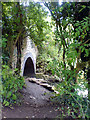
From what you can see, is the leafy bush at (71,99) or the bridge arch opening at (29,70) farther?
the bridge arch opening at (29,70)

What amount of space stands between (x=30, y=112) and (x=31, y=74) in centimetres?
517

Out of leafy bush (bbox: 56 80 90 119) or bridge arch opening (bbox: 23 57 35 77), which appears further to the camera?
bridge arch opening (bbox: 23 57 35 77)

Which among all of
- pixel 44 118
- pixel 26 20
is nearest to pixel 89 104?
pixel 44 118

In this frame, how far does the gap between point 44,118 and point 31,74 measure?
5.49 m

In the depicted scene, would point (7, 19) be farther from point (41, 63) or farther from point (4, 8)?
point (41, 63)

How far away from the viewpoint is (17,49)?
4441 millimetres

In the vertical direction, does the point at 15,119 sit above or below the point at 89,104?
below

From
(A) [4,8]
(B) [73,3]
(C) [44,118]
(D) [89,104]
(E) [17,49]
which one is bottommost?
(C) [44,118]

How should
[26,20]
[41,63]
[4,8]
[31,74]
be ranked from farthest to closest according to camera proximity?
[41,63]
[31,74]
[26,20]
[4,8]

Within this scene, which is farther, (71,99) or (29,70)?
→ (29,70)

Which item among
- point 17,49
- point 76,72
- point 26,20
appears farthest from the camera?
point 17,49

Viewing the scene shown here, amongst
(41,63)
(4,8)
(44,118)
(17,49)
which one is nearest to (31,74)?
(41,63)

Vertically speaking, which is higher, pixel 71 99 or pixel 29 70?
pixel 29 70

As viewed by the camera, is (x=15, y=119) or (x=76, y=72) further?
(x=76, y=72)
